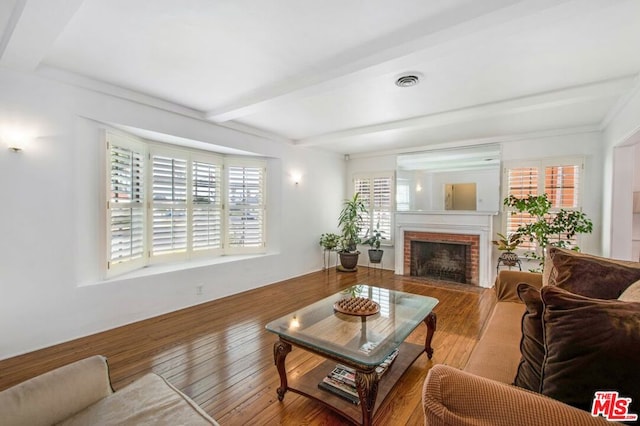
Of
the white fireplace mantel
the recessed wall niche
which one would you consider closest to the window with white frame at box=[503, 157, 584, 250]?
the recessed wall niche

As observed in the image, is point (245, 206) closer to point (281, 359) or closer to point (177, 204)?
point (177, 204)

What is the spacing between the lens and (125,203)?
3297mm

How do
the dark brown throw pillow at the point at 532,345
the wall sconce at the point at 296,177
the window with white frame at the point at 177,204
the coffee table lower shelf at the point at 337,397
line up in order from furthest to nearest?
1. the wall sconce at the point at 296,177
2. the window with white frame at the point at 177,204
3. the coffee table lower shelf at the point at 337,397
4. the dark brown throw pillow at the point at 532,345

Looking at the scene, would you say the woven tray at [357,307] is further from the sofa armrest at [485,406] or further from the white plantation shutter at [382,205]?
the white plantation shutter at [382,205]

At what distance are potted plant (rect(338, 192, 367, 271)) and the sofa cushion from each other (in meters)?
4.55

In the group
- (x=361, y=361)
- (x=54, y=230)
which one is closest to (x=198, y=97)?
(x=54, y=230)

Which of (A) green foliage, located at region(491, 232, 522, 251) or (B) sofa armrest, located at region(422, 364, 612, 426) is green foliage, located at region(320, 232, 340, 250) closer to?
(A) green foliage, located at region(491, 232, 522, 251)

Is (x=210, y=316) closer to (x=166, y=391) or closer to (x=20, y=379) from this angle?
(x=20, y=379)

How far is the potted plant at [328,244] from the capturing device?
18.6 feet

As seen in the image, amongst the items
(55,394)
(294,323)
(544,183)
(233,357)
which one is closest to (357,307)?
(294,323)

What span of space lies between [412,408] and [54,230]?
3.39 meters

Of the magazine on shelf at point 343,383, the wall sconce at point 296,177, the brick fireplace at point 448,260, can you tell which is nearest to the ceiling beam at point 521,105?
the wall sconce at point 296,177

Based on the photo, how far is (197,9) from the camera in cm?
174

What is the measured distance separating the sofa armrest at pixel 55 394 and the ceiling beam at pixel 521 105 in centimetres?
392
